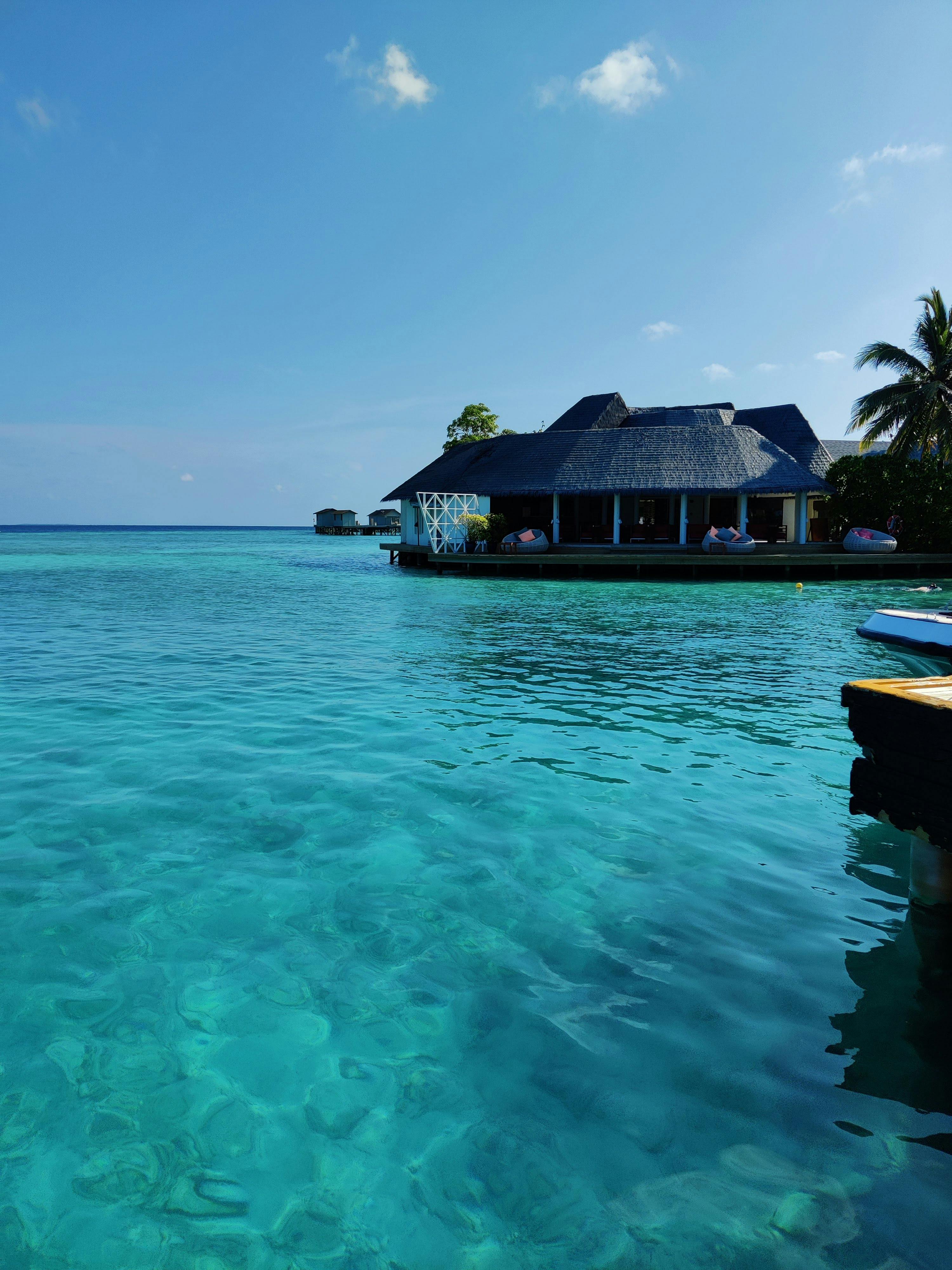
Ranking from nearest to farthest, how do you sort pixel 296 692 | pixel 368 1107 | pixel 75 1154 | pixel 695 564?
pixel 75 1154, pixel 368 1107, pixel 296 692, pixel 695 564

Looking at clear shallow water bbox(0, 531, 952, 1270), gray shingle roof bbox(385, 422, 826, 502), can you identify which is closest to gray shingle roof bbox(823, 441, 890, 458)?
gray shingle roof bbox(385, 422, 826, 502)

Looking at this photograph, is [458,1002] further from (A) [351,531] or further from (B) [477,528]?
(A) [351,531]

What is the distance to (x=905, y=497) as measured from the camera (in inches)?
1280

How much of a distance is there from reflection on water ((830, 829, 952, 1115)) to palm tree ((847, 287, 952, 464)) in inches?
1343

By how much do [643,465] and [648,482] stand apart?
135cm

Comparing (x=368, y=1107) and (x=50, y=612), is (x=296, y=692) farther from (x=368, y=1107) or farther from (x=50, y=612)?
(x=50, y=612)

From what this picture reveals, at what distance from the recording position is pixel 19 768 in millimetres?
7320

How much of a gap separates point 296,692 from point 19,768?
3870 mm

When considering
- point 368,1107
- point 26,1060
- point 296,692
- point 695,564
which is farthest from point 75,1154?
point 695,564

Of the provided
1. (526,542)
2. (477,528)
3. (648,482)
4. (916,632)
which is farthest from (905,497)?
(916,632)

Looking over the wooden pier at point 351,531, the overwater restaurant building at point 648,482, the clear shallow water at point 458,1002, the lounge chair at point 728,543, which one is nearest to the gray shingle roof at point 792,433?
the overwater restaurant building at point 648,482

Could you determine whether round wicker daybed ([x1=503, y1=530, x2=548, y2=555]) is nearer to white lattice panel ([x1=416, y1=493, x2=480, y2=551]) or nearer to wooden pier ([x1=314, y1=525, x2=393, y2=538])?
white lattice panel ([x1=416, y1=493, x2=480, y2=551])

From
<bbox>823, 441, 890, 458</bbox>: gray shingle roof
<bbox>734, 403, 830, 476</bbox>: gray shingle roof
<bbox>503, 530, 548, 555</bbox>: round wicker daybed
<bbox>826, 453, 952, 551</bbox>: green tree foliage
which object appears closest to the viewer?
<bbox>826, 453, 952, 551</bbox>: green tree foliage

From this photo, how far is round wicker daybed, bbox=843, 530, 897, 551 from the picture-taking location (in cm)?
3152
